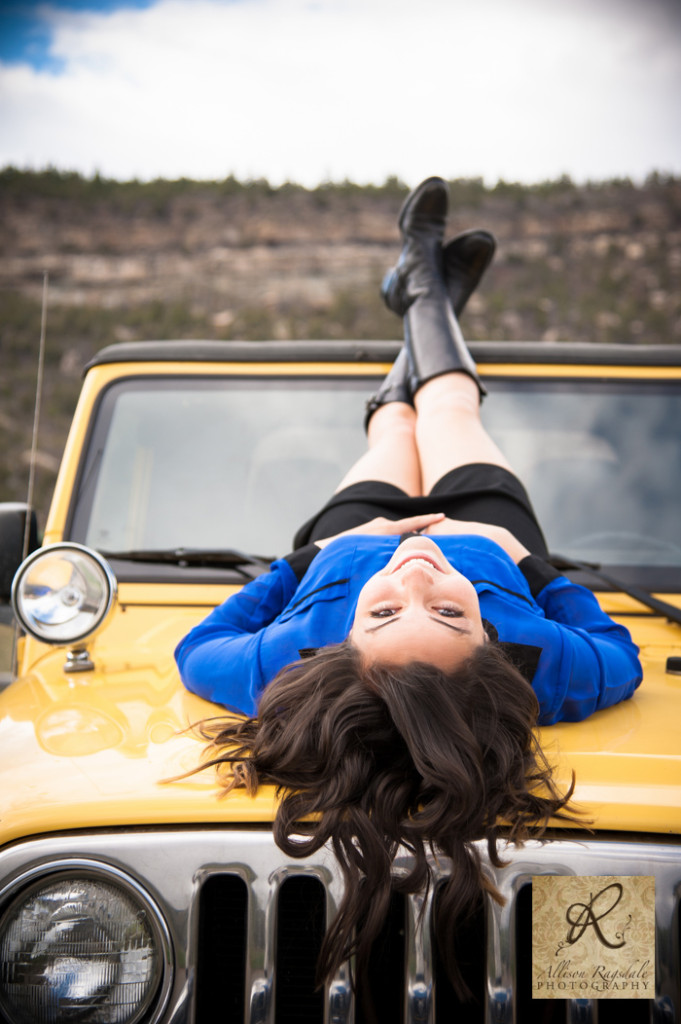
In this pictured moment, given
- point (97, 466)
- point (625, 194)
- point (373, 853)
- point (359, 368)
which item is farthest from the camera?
point (625, 194)

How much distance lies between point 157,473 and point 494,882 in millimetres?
1691

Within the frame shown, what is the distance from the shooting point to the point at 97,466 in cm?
248

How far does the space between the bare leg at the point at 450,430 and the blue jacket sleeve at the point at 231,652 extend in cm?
74

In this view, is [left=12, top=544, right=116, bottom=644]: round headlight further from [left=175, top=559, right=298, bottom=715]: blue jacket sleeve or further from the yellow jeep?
[left=175, top=559, right=298, bottom=715]: blue jacket sleeve

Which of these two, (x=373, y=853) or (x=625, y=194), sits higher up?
(x=625, y=194)

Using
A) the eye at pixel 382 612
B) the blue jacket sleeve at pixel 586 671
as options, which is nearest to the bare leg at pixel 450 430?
the blue jacket sleeve at pixel 586 671

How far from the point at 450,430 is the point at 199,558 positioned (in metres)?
0.83

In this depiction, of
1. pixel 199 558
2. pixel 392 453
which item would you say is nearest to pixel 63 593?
pixel 199 558

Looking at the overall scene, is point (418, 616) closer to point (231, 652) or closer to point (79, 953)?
point (231, 652)

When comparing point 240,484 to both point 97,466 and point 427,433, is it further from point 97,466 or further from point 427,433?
point 427,433

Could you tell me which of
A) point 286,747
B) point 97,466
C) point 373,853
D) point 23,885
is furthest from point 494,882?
point 97,466

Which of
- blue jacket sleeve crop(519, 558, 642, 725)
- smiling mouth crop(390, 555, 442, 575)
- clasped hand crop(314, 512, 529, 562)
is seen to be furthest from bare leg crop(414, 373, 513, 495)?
smiling mouth crop(390, 555, 442, 575)

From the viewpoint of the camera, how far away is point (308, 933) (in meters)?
1.20

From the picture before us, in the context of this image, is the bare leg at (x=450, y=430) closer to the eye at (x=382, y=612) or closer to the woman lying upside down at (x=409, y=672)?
the woman lying upside down at (x=409, y=672)
